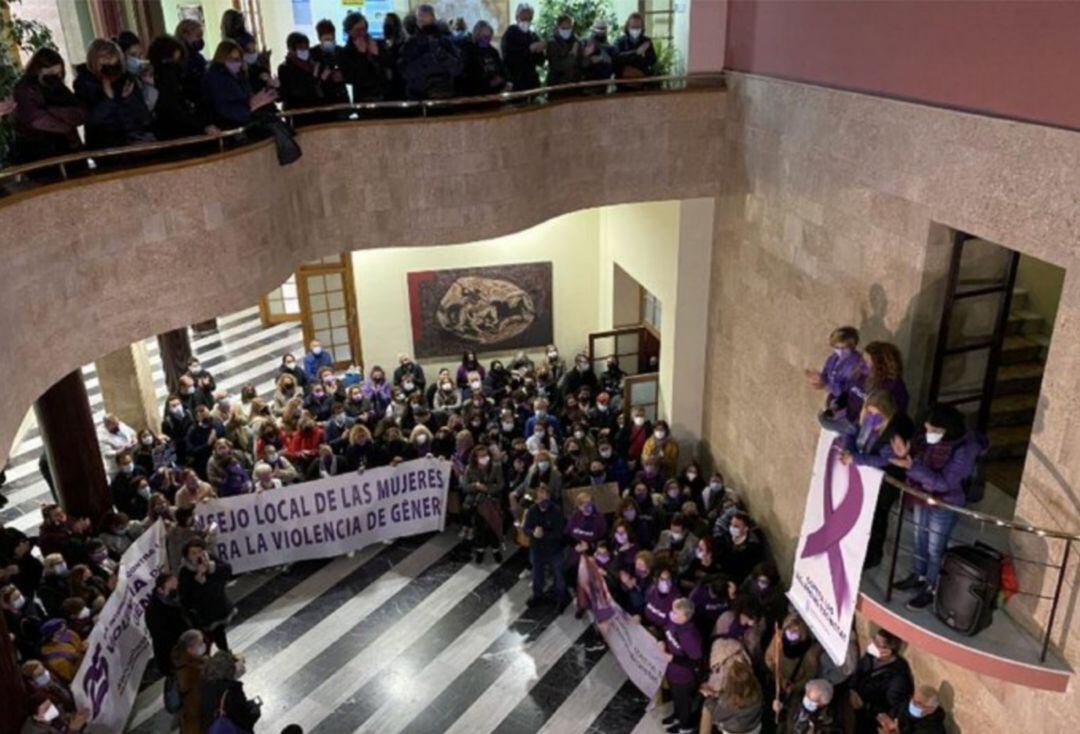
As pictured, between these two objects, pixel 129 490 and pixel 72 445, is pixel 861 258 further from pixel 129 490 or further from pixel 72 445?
pixel 72 445

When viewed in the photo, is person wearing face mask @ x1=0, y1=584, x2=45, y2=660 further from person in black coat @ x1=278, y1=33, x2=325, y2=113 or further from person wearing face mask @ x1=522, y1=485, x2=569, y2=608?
person in black coat @ x1=278, y1=33, x2=325, y2=113

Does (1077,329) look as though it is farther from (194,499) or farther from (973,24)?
(194,499)

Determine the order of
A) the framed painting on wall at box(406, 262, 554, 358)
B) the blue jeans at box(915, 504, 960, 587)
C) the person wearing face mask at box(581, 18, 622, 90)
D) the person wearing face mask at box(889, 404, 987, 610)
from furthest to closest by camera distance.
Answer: the framed painting on wall at box(406, 262, 554, 358) → the person wearing face mask at box(581, 18, 622, 90) → the blue jeans at box(915, 504, 960, 587) → the person wearing face mask at box(889, 404, 987, 610)

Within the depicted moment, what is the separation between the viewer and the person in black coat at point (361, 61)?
31.2 ft

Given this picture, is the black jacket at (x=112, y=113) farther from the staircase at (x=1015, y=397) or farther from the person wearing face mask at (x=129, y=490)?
the staircase at (x=1015, y=397)

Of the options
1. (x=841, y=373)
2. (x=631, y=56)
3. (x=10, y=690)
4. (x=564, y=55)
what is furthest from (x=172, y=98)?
(x=841, y=373)

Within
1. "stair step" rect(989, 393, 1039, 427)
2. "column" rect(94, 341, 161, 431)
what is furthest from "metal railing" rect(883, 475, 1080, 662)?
"column" rect(94, 341, 161, 431)

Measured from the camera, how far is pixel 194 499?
431 inches

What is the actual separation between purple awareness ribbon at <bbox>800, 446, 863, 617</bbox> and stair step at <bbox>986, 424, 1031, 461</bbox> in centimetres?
215

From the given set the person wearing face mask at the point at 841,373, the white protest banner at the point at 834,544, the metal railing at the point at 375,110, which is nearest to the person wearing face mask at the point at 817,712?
the white protest banner at the point at 834,544

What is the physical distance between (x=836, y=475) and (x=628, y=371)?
886 centimetres

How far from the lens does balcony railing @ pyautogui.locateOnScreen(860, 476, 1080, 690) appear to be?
6.47 m

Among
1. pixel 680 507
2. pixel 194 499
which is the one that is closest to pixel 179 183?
pixel 194 499

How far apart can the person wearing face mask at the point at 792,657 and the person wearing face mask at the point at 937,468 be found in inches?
70.1
